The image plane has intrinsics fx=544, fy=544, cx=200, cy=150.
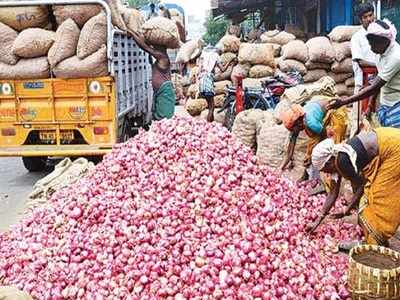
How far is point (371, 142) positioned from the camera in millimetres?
3459

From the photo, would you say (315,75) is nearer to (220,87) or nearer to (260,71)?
(260,71)

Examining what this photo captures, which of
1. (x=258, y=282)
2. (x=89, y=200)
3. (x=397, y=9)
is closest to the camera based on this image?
(x=258, y=282)

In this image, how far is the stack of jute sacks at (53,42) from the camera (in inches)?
266

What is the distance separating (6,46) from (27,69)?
42 cm

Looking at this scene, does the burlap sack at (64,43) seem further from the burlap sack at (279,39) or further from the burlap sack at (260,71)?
the burlap sack at (279,39)

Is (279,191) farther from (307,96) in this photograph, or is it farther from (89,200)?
(307,96)

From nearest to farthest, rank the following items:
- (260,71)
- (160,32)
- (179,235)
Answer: (179,235) < (160,32) < (260,71)

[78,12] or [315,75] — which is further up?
[78,12]

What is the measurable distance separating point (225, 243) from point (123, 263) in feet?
2.10

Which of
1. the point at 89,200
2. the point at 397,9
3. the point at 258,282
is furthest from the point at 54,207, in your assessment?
the point at 397,9

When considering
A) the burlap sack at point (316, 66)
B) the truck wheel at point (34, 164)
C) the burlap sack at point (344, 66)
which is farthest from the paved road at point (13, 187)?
the burlap sack at point (344, 66)

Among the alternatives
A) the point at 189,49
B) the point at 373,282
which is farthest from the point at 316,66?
the point at 373,282

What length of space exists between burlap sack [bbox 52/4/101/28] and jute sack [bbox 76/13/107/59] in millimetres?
179

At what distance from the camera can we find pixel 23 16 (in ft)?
23.3
